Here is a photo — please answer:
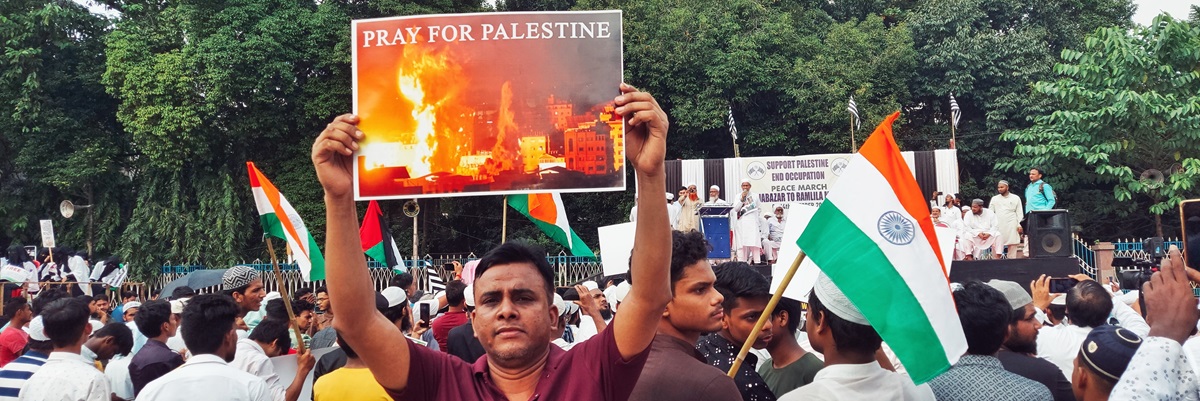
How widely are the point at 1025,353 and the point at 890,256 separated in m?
1.27

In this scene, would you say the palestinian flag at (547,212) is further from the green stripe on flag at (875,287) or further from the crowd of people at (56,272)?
the crowd of people at (56,272)

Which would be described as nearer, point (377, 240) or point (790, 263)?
point (790, 263)

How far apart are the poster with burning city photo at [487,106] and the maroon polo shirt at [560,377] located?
1.69 feet

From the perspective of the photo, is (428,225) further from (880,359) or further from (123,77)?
(880,359)

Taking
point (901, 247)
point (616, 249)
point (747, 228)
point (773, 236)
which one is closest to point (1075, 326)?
point (901, 247)

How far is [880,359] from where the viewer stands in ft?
13.0

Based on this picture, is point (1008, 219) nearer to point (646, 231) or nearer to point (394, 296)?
point (394, 296)

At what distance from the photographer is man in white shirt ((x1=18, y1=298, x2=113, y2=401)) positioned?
4.75 meters

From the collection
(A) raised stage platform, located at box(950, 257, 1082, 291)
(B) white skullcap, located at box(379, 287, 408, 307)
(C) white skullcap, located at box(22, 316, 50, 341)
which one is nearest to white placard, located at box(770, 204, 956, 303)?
(B) white skullcap, located at box(379, 287, 408, 307)

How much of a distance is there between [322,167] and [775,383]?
2.12 meters

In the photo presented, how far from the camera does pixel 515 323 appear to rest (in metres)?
2.72

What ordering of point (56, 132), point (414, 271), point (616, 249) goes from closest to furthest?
point (616, 249), point (414, 271), point (56, 132)

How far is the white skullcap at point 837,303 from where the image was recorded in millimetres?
3455

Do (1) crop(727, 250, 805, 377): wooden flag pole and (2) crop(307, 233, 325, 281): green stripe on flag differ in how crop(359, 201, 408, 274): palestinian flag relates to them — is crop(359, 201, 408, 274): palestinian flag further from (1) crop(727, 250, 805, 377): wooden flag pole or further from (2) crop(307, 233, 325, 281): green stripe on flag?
(1) crop(727, 250, 805, 377): wooden flag pole
